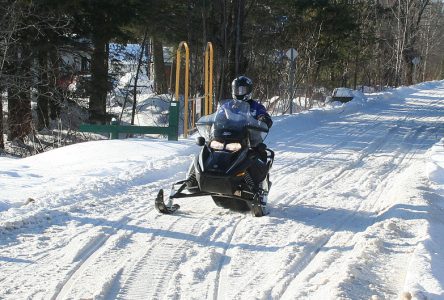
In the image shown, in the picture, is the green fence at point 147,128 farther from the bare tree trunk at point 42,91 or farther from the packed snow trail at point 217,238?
the bare tree trunk at point 42,91

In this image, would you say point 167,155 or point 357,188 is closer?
point 357,188

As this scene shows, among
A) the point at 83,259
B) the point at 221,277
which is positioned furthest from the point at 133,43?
the point at 221,277

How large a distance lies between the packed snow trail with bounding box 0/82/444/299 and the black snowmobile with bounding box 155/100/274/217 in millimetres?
217

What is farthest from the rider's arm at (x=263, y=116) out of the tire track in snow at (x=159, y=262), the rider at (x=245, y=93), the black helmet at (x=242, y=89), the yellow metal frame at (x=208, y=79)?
the yellow metal frame at (x=208, y=79)

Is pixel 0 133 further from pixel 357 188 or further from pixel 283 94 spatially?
pixel 357 188

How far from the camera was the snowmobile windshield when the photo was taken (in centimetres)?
692

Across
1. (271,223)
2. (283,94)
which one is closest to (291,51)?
(283,94)

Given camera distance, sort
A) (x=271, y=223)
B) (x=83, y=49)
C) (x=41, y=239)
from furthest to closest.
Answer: (x=83, y=49) < (x=271, y=223) < (x=41, y=239)

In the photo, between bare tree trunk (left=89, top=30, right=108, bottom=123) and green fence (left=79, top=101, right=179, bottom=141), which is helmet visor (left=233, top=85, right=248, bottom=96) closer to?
green fence (left=79, top=101, right=179, bottom=141)

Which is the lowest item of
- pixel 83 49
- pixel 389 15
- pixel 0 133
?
pixel 0 133

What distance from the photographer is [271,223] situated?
22.2 feet

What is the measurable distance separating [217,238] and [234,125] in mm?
1508

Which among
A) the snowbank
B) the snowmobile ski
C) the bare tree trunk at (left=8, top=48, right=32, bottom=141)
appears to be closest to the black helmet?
the snowmobile ski

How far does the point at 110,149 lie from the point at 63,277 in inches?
262
